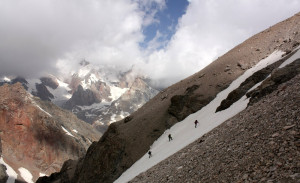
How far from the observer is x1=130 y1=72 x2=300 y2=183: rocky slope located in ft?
39.6

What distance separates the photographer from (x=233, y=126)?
71.8ft

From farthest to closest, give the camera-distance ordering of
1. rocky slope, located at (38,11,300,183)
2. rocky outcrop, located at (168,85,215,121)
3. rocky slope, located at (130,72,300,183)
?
rocky outcrop, located at (168,85,215,121)
rocky slope, located at (38,11,300,183)
rocky slope, located at (130,72,300,183)

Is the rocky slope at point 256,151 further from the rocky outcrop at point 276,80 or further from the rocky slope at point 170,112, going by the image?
the rocky slope at point 170,112

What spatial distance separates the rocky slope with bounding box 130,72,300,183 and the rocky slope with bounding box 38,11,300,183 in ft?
94.4

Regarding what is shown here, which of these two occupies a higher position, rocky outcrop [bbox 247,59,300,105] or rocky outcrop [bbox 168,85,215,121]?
rocky outcrop [bbox 168,85,215,121]

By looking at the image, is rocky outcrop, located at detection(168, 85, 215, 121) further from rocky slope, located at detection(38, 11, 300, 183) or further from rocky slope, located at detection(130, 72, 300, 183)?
rocky slope, located at detection(130, 72, 300, 183)

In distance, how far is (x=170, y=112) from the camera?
2164 inches

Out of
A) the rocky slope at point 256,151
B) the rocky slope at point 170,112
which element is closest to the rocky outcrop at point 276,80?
the rocky slope at point 256,151

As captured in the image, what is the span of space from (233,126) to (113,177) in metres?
33.2

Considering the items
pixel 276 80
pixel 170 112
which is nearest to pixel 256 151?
pixel 276 80

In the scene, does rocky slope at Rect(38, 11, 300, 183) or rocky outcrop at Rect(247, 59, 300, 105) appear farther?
rocky slope at Rect(38, 11, 300, 183)

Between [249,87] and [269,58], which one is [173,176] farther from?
[269,58]

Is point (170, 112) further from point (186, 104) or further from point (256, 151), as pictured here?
point (256, 151)

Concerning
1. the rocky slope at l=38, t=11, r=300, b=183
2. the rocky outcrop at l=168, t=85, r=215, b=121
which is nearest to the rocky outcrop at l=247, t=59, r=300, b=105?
the rocky slope at l=38, t=11, r=300, b=183
